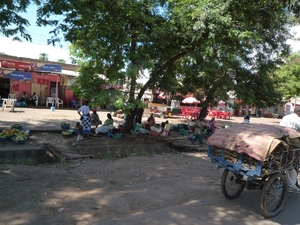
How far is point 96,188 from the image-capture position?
5.57 meters

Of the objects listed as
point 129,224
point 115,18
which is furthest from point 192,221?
point 115,18

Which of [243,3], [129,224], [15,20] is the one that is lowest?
[129,224]

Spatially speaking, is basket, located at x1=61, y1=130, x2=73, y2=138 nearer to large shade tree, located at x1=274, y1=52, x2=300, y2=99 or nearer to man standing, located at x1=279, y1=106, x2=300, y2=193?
man standing, located at x1=279, y1=106, x2=300, y2=193

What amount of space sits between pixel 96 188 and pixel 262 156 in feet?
11.2

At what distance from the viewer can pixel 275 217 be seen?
14.9 ft

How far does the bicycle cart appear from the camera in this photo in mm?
4160

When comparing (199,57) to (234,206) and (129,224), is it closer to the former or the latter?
(234,206)

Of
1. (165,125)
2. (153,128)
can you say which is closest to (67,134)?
(153,128)

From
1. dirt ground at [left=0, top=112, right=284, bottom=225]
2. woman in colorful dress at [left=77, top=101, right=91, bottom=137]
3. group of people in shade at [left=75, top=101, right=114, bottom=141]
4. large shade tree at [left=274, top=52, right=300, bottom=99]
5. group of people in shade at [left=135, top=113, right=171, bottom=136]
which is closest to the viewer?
dirt ground at [left=0, top=112, right=284, bottom=225]

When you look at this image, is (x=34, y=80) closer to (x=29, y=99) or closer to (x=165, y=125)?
(x=29, y=99)

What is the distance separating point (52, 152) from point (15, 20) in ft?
13.5

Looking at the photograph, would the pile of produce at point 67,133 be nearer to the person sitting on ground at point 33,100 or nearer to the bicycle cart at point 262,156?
the bicycle cart at point 262,156

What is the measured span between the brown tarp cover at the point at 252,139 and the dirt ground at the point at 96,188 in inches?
59.0

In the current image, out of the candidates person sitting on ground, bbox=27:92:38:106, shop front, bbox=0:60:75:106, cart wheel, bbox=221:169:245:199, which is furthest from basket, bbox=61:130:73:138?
person sitting on ground, bbox=27:92:38:106
